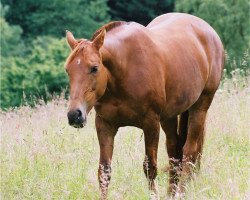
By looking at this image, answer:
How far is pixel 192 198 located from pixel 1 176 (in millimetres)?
2283

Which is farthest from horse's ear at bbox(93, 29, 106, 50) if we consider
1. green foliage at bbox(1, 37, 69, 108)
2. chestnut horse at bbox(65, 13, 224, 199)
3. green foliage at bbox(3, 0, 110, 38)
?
green foliage at bbox(3, 0, 110, 38)

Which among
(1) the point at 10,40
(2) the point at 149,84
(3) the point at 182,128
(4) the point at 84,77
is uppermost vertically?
(4) the point at 84,77

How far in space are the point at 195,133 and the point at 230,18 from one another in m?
25.7

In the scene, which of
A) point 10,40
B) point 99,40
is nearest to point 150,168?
point 99,40

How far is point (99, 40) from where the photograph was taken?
16.7ft

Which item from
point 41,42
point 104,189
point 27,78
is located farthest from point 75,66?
point 41,42

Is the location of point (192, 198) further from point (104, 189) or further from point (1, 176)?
point (1, 176)

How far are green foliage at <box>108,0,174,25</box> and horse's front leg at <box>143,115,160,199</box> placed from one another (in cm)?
3999

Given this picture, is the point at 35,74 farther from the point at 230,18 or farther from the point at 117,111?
the point at 117,111

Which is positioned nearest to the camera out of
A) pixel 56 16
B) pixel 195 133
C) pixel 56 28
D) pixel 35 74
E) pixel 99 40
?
pixel 99 40

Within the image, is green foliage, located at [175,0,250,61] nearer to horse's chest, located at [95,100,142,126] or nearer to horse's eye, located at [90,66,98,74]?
horse's chest, located at [95,100,142,126]

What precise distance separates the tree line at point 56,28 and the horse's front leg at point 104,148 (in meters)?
16.4

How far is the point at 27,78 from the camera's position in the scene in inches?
1252

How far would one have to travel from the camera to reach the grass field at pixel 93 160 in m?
5.81
